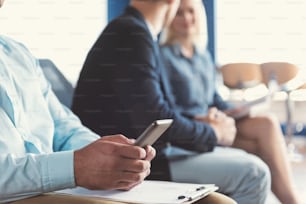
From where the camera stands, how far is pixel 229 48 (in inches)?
66.6

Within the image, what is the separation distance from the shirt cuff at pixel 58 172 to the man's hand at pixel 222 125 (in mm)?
747

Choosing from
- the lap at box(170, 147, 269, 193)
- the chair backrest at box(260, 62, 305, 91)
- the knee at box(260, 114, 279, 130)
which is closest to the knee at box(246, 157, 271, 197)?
the lap at box(170, 147, 269, 193)

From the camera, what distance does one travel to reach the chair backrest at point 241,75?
5.48 ft

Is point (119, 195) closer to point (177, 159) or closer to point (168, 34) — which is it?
point (177, 159)

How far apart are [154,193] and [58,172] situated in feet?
0.48

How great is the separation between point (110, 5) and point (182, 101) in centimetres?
33

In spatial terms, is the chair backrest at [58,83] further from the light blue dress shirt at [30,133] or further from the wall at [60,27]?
the light blue dress shirt at [30,133]

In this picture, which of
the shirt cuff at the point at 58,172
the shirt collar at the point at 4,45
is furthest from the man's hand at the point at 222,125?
the shirt cuff at the point at 58,172

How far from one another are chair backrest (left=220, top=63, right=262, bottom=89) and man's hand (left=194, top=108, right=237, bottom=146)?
166 mm

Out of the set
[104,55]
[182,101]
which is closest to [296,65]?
[182,101]

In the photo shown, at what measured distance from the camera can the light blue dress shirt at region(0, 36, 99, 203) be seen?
0.76 meters

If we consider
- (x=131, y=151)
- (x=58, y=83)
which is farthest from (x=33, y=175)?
(x=58, y=83)

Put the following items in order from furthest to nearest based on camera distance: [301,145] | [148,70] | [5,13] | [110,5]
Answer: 1. [301,145]
2. [110,5]
3. [5,13]
4. [148,70]

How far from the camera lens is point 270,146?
162 centimetres
